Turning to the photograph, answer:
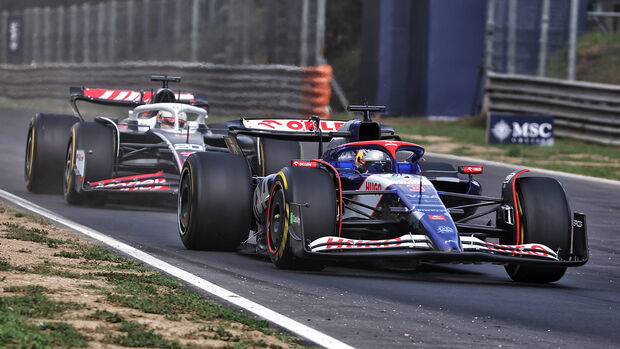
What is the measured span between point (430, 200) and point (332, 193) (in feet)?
2.61

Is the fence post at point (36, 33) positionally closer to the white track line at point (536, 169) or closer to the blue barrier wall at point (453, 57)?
the blue barrier wall at point (453, 57)

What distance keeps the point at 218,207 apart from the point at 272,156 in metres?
4.17

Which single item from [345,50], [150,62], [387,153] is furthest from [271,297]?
[345,50]

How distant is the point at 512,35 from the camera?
29.1m

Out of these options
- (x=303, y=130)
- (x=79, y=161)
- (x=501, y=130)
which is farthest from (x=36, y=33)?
(x=303, y=130)

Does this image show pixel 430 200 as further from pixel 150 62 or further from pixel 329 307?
pixel 150 62

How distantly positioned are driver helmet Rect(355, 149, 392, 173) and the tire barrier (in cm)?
1930

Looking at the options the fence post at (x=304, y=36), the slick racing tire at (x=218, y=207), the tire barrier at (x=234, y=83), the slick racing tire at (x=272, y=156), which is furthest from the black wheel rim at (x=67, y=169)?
the fence post at (x=304, y=36)

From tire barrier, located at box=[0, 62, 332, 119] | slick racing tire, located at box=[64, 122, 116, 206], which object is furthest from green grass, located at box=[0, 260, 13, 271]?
tire barrier, located at box=[0, 62, 332, 119]

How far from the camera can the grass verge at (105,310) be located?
6.31m

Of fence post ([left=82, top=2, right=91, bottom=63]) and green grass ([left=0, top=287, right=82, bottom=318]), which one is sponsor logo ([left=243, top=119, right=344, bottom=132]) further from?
fence post ([left=82, top=2, right=91, bottom=63])

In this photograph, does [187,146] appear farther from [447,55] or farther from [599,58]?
[599,58]

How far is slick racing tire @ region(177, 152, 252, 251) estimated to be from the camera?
1095cm

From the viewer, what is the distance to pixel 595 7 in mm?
42438
